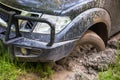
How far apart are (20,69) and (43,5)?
0.86 meters

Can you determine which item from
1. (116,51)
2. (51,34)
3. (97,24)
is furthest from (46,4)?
(116,51)

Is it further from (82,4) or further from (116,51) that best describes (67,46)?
(116,51)

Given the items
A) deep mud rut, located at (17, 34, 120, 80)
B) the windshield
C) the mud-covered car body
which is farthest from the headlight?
deep mud rut, located at (17, 34, 120, 80)

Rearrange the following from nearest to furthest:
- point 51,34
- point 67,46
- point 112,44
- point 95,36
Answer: point 51,34, point 67,46, point 95,36, point 112,44

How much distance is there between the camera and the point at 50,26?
3703 mm

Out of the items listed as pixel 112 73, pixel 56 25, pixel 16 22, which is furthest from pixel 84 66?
pixel 16 22

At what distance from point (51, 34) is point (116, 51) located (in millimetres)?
1431

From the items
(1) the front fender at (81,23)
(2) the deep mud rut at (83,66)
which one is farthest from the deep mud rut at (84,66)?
(1) the front fender at (81,23)

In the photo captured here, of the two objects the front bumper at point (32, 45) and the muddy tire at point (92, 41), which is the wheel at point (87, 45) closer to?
the muddy tire at point (92, 41)

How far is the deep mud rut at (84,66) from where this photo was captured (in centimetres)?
429

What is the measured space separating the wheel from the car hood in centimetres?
52

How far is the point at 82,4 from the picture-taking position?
4.19 meters

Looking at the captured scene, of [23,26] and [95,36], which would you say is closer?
[23,26]

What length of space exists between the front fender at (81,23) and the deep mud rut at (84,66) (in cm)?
50
